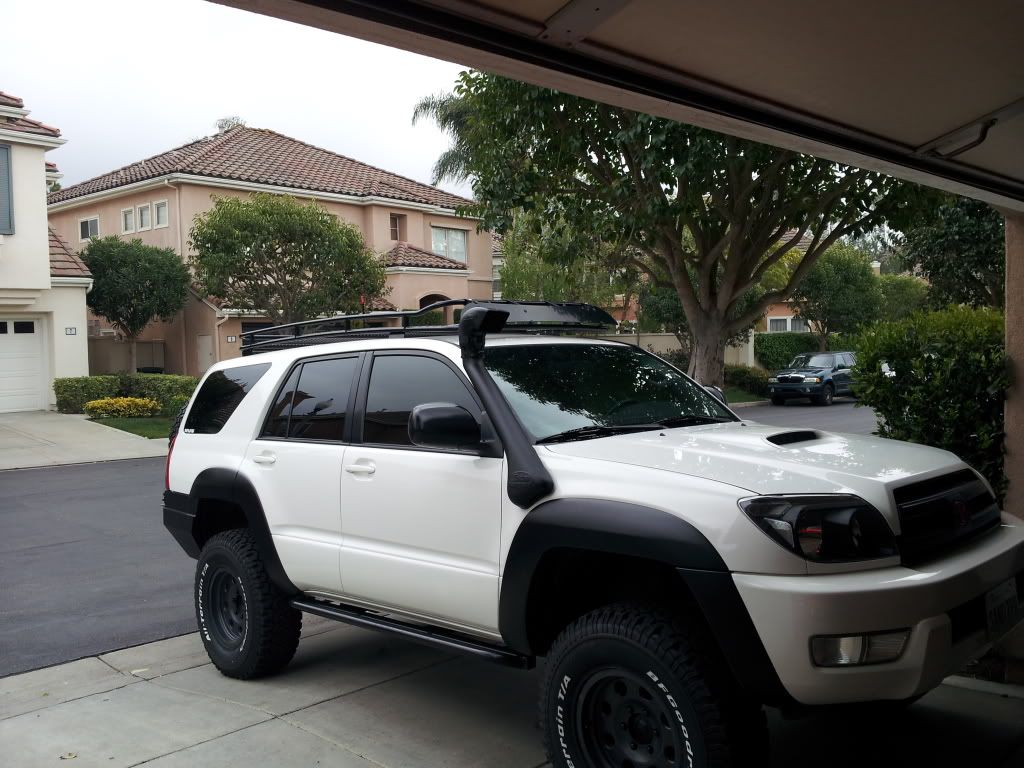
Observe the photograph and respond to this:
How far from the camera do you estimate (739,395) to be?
3362 cm

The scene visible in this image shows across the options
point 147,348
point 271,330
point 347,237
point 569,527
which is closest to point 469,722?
point 569,527

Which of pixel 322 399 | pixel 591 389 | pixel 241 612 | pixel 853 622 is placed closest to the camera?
pixel 853 622

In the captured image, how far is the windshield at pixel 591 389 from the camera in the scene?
4.35 meters

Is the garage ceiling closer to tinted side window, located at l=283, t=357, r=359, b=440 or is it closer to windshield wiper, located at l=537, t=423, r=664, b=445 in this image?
windshield wiper, located at l=537, t=423, r=664, b=445

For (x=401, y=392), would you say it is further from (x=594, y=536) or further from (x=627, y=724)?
(x=627, y=724)

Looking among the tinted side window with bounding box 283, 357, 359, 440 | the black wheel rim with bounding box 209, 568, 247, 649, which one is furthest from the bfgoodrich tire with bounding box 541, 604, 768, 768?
the black wheel rim with bounding box 209, 568, 247, 649

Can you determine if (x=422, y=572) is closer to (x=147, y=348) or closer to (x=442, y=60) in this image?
(x=442, y=60)

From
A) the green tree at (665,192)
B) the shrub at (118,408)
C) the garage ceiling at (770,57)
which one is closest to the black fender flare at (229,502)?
the garage ceiling at (770,57)

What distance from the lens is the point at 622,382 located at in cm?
482

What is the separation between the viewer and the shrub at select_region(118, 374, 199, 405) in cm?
2433

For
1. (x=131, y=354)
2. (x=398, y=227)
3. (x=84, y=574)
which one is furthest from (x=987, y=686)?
(x=398, y=227)

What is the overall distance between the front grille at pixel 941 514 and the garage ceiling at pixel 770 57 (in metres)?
2.02

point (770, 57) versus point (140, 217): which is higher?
point (140, 217)

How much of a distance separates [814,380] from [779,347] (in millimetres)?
9526
